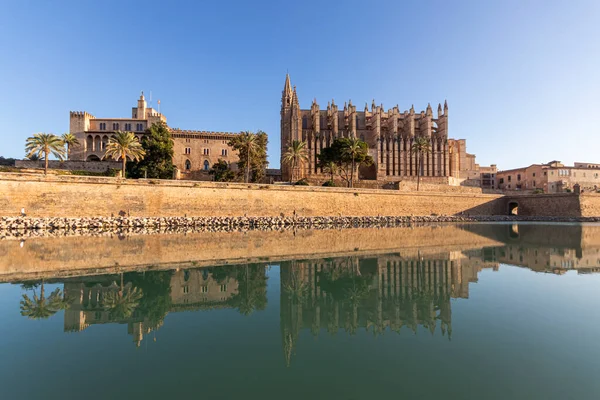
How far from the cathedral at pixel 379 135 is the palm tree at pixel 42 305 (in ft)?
161

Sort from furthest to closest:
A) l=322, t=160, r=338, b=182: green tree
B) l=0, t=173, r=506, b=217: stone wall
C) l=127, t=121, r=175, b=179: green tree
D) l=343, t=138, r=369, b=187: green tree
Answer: l=322, t=160, r=338, b=182: green tree
l=343, t=138, r=369, b=187: green tree
l=127, t=121, r=175, b=179: green tree
l=0, t=173, r=506, b=217: stone wall

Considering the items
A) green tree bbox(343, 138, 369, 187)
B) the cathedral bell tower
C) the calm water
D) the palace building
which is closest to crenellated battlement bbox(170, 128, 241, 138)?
the palace building

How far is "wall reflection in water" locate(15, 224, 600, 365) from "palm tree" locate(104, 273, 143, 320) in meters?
0.03

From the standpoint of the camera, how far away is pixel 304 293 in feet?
33.3

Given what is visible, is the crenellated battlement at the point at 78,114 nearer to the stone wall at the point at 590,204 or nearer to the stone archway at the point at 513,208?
the stone archway at the point at 513,208

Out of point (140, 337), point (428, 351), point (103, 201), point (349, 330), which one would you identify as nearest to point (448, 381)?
point (428, 351)

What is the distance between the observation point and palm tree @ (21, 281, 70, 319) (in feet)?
26.2

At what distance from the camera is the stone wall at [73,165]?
148ft

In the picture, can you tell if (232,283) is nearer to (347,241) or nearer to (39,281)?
(39,281)

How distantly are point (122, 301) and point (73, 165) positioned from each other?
150 ft

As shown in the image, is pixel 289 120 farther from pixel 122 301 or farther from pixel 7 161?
pixel 122 301

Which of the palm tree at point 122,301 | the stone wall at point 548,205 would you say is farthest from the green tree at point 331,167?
the palm tree at point 122,301

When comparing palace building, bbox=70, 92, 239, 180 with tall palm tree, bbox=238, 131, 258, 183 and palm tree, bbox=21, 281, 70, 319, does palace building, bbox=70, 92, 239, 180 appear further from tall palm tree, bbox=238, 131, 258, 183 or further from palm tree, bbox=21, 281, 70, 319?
palm tree, bbox=21, 281, 70, 319

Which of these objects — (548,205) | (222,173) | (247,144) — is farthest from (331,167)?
(548,205)
